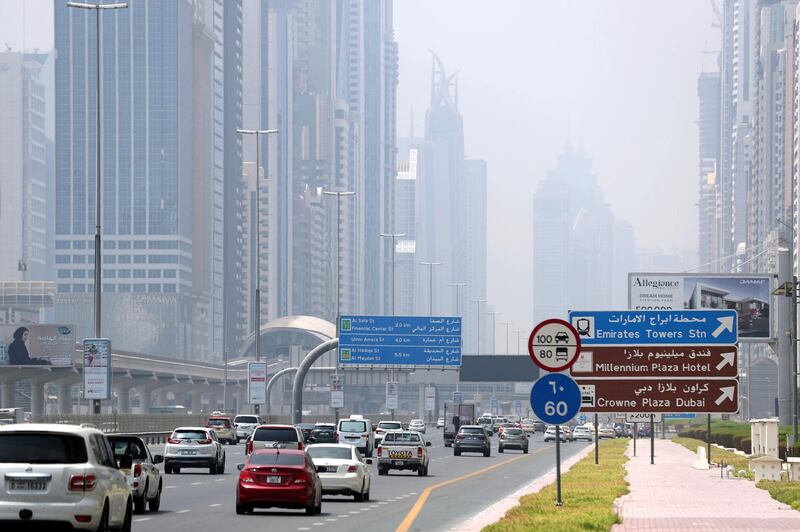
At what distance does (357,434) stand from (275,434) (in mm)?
16171

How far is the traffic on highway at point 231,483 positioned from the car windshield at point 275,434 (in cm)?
4

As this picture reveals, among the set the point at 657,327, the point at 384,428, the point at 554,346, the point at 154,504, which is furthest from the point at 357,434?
the point at 554,346

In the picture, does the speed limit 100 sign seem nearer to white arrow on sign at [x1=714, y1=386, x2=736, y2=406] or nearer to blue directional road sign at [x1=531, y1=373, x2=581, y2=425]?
blue directional road sign at [x1=531, y1=373, x2=581, y2=425]

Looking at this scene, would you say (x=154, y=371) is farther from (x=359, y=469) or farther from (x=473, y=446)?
(x=359, y=469)

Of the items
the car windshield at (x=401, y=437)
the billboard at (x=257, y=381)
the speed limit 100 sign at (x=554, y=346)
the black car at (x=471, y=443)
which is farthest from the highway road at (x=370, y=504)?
the billboard at (x=257, y=381)

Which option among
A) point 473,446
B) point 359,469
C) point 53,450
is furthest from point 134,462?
point 473,446

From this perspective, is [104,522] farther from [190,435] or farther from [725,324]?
[190,435]

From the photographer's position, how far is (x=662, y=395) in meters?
41.6

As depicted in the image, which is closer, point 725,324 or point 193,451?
point 725,324

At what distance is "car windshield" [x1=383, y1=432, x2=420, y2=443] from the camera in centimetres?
5359

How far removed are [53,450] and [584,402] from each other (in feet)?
66.1

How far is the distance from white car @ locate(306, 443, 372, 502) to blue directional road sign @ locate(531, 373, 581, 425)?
11705 mm

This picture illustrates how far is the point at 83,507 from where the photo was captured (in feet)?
64.8

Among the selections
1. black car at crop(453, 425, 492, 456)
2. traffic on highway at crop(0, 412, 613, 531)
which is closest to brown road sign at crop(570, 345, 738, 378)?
traffic on highway at crop(0, 412, 613, 531)
